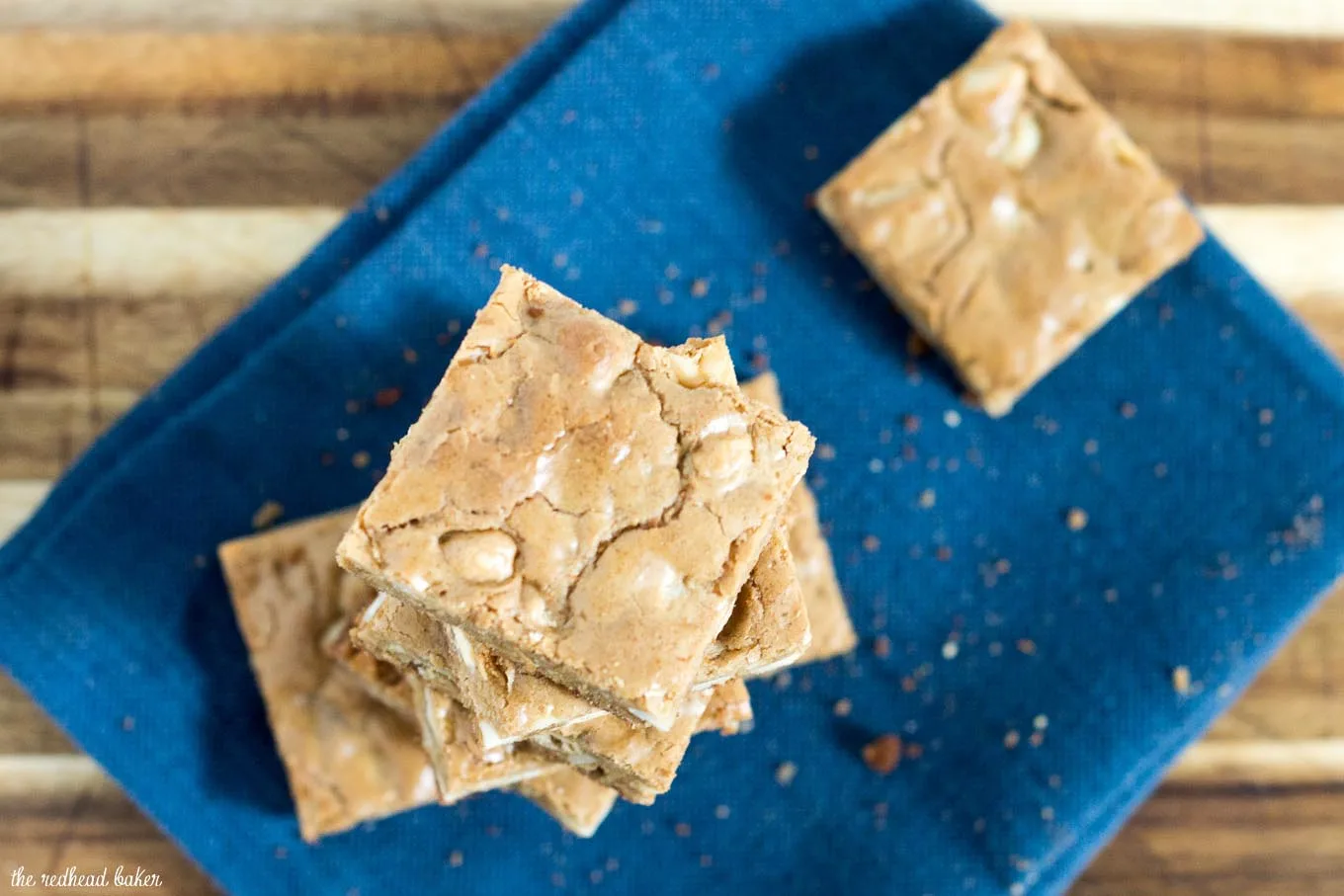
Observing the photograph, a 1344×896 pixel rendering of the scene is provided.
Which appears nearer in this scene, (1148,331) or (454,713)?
(454,713)

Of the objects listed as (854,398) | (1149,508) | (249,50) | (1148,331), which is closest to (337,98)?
(249,50)

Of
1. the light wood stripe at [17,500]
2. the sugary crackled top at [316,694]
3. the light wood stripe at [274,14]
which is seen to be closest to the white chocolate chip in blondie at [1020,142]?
the light wood stripe at [274,14]

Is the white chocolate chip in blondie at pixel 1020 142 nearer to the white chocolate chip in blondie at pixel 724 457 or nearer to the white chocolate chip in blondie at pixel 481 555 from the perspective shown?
the white chocolate chip in blondie at pixel 724 457

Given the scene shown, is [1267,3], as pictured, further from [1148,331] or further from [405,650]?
[405,650]

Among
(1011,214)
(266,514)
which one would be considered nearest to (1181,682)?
(1011,214)

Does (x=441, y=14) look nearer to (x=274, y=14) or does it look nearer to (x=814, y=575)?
(x=274, y=14)

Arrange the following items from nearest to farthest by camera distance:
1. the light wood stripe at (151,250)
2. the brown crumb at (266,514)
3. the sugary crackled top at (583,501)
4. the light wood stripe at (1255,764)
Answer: the sugary crackled top at (583,501) → the brown crumb at (266,514) → the light wood stripe at (151,250) → the light wood stripe at (1255,764)
